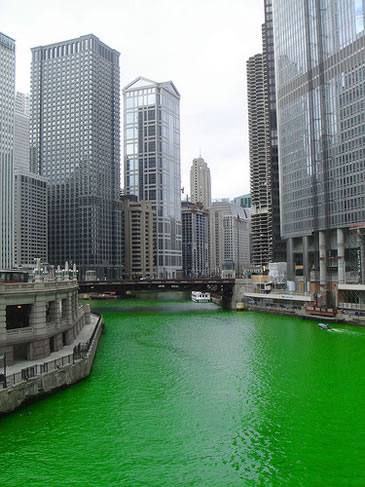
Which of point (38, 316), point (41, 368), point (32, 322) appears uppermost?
point (38, 316)

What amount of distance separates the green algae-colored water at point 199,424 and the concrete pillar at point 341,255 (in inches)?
2153

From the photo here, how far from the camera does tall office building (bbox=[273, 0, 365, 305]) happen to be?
11588 cm

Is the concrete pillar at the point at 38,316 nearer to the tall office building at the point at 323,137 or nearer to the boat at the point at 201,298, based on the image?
the tall office building at the point at 323,137

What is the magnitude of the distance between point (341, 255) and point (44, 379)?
9389 cm

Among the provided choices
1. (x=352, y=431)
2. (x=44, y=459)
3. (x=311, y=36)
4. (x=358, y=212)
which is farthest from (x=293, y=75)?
(x=44, y=459)

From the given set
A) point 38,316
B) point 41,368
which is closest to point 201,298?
point 38,316

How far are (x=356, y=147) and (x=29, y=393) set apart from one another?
103 metres

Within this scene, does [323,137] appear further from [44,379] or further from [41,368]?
[44,379]

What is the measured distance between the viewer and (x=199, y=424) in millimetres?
36250

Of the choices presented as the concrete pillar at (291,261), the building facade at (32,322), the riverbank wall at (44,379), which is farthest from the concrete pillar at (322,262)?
the riverbank wall at (44,379)

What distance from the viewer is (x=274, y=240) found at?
639 ft

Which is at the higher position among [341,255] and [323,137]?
[323,137]

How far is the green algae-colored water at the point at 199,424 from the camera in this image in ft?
92.9

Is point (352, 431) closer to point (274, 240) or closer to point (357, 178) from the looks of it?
point (357, 178)
